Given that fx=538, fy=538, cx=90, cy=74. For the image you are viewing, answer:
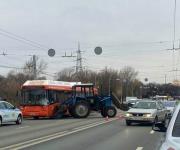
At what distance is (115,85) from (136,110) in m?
117

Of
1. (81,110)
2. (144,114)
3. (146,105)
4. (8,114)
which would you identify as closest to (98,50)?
(81,110)

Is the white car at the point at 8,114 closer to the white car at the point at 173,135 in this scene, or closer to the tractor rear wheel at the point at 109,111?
the tractor rear wheel at the point at 109,111

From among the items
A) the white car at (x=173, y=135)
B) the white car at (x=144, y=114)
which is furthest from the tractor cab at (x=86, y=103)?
the white car at (x=173, y=135)

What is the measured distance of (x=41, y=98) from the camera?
4184 centimetres

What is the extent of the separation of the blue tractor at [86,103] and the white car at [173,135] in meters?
35.0

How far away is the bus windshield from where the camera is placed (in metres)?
41.7

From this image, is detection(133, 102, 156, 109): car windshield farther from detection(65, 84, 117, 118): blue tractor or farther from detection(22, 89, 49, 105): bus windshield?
detection(22, 89, 49, 105): bus windshield

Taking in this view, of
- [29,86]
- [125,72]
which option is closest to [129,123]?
[29,86]

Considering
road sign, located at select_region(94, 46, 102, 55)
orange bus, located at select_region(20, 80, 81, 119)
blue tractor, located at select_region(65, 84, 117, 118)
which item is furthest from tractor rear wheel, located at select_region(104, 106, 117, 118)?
road sign, located at select_region(94, 46, 102, 55)

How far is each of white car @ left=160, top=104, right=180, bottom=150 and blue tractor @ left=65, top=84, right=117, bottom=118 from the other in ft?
115

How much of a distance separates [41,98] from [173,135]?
35109mm

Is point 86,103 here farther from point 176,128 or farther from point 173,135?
point 173,135

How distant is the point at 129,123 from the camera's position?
3036 cm

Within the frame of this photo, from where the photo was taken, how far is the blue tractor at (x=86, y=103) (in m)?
42.5
